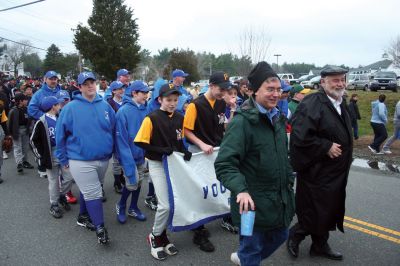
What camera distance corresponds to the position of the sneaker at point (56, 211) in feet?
17.0

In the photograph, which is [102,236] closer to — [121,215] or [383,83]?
[121,215]

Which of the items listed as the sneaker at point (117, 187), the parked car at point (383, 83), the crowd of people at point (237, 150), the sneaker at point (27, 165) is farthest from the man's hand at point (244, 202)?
the parked car at point (383, 83)

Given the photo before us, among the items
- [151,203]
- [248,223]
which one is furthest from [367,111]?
[248,223]

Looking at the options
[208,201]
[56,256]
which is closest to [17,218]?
[56,256]

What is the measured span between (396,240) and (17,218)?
5275mm

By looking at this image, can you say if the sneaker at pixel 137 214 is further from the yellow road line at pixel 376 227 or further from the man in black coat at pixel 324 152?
the yellow road line at pixel 376 227

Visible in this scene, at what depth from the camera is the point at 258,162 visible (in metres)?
2.72

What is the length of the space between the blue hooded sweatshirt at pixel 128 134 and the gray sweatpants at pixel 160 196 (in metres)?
0.55

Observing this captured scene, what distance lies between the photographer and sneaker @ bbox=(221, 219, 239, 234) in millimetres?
4617

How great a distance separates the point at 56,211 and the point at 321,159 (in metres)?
3.92

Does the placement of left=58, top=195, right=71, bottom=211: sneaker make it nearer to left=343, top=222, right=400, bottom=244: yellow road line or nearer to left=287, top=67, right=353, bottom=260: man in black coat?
left=287, top=67, right=353, bottom=260: man in black coat

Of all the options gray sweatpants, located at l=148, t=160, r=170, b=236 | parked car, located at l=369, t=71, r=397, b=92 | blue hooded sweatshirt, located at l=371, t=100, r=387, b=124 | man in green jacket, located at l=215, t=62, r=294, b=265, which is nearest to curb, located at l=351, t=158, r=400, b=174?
blue hooded sweatshirt, located at l=371, t=100, r=387, b=124

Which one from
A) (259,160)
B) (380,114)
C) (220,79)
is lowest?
(380,114)

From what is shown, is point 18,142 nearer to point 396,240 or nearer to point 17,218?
point 17,218
